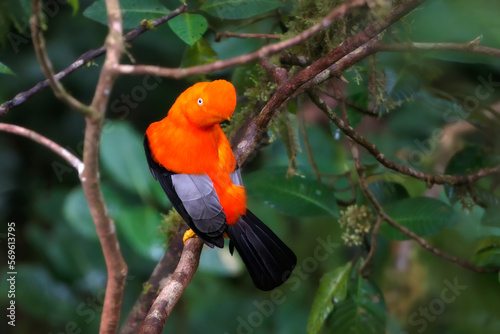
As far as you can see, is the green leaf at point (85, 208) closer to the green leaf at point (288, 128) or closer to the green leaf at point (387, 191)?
the green leaf at point (288, 128)

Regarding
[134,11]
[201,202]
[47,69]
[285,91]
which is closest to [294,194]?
[201,202]

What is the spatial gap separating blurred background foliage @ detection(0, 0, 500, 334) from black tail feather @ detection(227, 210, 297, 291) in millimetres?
272

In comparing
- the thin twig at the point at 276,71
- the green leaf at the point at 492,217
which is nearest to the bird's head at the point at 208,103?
the thin twig at the point at 276,71

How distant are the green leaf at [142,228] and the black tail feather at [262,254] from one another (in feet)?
1.05

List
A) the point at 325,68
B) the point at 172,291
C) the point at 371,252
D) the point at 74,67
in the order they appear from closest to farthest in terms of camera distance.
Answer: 1. the point at 172,291
2. the point at 325,68
3. the point at 74,67
4. the point at 371,252

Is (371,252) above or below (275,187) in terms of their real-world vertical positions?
below

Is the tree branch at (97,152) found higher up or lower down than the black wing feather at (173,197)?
higher up

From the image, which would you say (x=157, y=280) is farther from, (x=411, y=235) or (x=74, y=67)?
(x=411, y=235)

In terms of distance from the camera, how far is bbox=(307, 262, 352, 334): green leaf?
2.20 meters

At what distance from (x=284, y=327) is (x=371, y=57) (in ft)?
4.79

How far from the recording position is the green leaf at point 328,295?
7.20 feet

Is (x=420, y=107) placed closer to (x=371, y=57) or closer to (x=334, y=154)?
(x=334, y=154)

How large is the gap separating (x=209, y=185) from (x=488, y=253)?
116 centimetres

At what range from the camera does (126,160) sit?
95.4 inches
